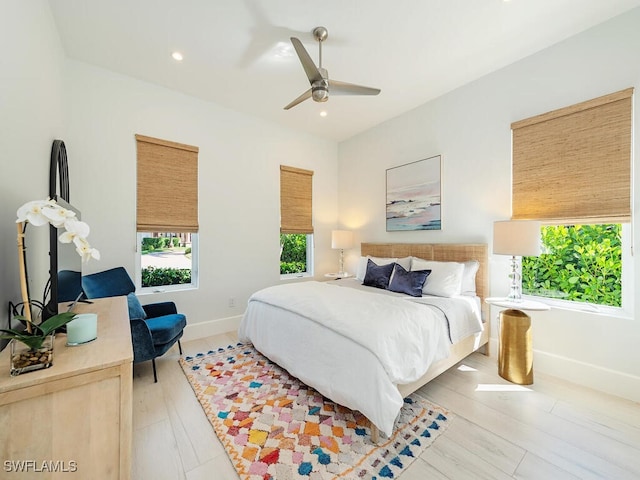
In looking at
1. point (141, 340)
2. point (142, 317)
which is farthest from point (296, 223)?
point (141, 340)

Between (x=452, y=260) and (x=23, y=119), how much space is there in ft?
12.6

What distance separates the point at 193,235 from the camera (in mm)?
3494

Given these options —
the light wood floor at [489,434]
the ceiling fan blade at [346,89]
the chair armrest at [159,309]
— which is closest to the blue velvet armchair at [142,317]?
the chair armrest at [159,309]

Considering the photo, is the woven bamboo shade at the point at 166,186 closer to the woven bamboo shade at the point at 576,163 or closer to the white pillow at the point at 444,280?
the white pillow at the point at 444,280

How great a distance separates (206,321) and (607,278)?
4279 mm

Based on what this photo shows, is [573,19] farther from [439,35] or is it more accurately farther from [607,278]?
[607,278]

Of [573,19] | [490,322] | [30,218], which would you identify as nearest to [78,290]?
[30,218]

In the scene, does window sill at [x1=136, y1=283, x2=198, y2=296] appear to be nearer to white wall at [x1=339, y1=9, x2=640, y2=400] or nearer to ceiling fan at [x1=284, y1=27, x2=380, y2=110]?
ceiling fan at [x1=284, y1=27, x2=380, y2=110]

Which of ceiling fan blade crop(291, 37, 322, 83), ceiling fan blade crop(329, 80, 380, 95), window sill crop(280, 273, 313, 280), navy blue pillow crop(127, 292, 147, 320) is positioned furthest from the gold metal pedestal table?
navy blue pillow crop(127, 292, 147, 320)

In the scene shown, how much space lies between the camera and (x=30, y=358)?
37.1 inches

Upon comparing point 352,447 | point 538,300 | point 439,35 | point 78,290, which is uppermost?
point 439,35

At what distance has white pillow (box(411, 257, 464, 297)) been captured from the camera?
281cm

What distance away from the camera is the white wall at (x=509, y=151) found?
2.19 meters

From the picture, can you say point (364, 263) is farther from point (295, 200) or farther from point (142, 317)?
point (142, 317)
